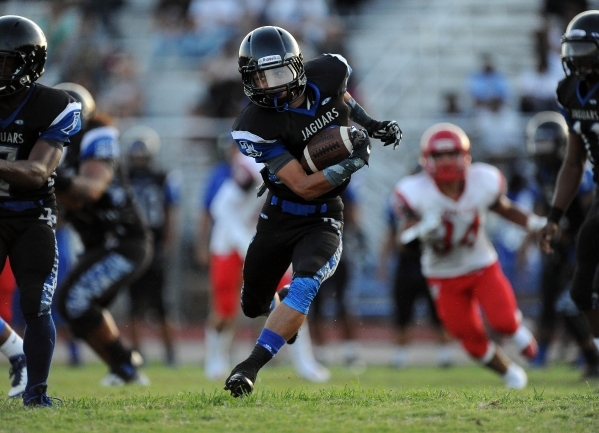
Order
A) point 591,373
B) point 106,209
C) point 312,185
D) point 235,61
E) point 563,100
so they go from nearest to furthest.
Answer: point 312,185
point 563,100
point 106,209
point 591,373
point 235,61

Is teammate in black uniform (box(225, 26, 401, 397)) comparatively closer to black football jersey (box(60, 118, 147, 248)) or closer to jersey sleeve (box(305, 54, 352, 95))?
jersey sleeve (box(305, 54, 352, 95))

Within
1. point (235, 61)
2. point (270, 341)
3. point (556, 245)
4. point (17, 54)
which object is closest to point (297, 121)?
point (270, 341)

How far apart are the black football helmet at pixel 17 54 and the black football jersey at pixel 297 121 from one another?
1.23 metres

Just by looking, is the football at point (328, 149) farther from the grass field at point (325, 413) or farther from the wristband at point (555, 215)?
the wristband at point (555, 215)

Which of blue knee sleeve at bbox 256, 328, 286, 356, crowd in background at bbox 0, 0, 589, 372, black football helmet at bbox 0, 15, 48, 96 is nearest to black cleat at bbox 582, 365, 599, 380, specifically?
crowd in background at bbox 0, 0, 589, 372

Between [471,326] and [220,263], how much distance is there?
3.36 meters

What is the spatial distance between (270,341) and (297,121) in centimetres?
A: 135

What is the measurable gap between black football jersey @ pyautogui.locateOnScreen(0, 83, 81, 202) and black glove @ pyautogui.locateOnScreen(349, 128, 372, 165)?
1624mm

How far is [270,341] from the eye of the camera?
215 inches

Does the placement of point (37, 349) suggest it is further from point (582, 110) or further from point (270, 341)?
point (582, 110)

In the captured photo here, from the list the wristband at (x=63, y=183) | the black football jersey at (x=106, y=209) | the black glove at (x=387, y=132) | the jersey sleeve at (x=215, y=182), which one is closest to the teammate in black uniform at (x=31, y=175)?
the wristband at (x=63, y=183)

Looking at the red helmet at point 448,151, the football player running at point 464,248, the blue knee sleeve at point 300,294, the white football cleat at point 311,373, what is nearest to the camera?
the blue knee sleeve at point 300,294

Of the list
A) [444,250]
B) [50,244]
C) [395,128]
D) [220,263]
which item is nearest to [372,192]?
[220,263]

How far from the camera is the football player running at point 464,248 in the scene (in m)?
8.09
